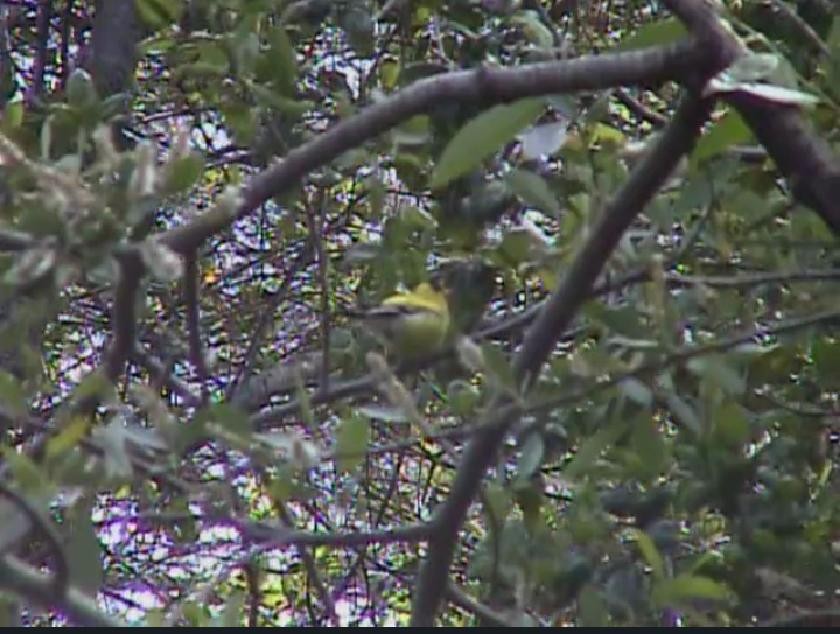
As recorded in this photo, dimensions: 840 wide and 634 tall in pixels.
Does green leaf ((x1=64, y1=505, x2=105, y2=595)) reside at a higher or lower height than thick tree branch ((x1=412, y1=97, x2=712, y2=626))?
lower

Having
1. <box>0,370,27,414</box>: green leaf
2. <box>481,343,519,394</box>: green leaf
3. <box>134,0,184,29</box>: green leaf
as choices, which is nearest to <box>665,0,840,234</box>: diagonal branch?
<box>481,343,519,394</box>: green leaf

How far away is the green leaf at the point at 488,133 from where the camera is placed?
0.89m

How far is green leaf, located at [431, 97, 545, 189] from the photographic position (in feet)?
2.93

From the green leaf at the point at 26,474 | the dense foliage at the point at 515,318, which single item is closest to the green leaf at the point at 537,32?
the dense foliage at the point at 515,318

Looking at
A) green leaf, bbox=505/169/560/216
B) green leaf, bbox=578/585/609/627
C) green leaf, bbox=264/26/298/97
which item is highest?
green leaf, bbox=264/26/298/97

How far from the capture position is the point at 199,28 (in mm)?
1532

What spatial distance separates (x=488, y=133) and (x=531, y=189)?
A: 0.10 m

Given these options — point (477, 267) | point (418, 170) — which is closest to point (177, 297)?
point (418, 170)

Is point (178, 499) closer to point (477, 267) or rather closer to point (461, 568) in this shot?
point (477, 267)

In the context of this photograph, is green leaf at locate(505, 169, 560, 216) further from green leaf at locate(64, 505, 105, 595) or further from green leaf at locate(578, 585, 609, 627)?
green leaf at locate(64, 505, 105, 595)

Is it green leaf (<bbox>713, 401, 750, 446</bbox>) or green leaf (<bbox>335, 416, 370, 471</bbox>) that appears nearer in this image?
green leaf (<bbox>335, 416, 370, 471</bbox>)

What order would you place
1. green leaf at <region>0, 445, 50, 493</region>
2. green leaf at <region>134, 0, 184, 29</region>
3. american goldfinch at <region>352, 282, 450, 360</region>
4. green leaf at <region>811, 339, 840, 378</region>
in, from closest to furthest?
green leaf at <region>0, 445, 50, 493</region>
american goldfinch at <region>352, 282, 450, 360</region>
green leaf at <region>811, 339, 840, 378</region>
green leaf at <region>134, 0, 184, 29</region>

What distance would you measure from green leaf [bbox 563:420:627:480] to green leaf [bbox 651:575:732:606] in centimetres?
13

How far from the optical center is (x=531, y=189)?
1.00m
